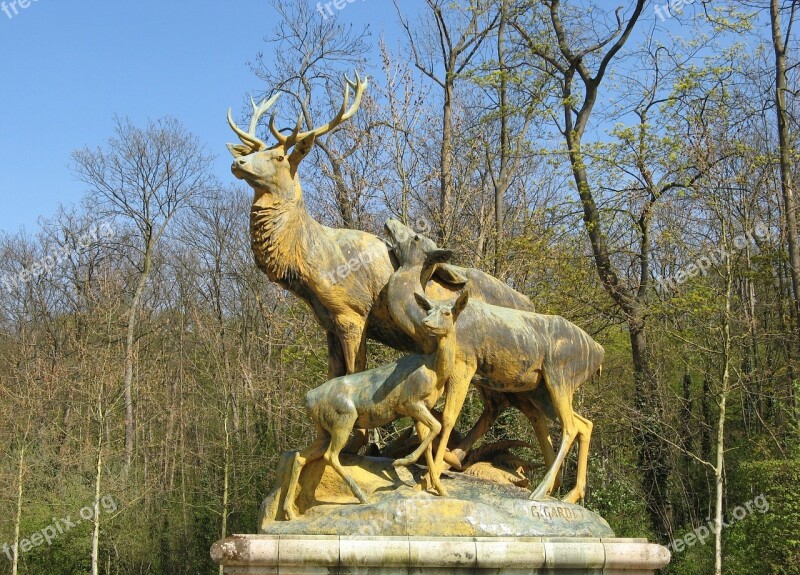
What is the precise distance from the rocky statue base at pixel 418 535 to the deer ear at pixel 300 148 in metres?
2.67

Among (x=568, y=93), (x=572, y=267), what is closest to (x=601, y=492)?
(x=572, y=267)

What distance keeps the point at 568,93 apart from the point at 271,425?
35.3 ft

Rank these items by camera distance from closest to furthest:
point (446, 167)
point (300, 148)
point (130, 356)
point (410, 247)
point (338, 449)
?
point (338, 449) < point (410, 247) < point (300, 148) < point (446, 167) < point (130, 356)

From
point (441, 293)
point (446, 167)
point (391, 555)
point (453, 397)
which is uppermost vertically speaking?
point (446, 167)

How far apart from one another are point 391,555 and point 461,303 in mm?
2023

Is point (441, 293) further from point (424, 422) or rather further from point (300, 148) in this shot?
point (300, 148)

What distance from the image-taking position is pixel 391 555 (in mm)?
6781

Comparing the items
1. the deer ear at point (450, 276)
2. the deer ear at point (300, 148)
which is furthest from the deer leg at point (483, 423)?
the deer ear at point (300, 148)

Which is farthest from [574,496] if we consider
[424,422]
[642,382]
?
[642,382]

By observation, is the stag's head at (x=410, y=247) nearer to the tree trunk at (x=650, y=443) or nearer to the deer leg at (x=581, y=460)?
the deer leg at (x=581, y=460)

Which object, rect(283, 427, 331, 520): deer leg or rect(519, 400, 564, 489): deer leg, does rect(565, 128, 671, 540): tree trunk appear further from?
rect(283, 427, 331, 520): deer leg

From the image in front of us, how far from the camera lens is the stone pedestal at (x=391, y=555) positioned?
6.79 meters
